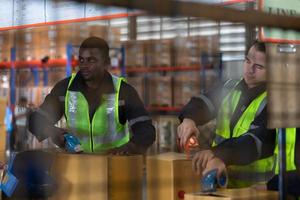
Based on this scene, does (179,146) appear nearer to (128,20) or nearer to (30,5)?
(128,20)

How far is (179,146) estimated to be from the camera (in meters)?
2.69

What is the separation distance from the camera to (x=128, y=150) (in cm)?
270

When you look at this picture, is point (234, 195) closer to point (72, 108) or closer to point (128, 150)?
point (128, 150)

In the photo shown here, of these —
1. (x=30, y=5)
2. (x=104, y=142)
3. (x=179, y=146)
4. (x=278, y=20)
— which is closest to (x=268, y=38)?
(x=278, y=20)

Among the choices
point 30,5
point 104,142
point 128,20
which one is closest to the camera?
point 30,5

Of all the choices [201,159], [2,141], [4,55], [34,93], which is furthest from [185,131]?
[2,141]

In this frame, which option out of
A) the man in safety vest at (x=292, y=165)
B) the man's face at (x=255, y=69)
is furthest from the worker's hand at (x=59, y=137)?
the man in safety vest at (x=292, y=165)

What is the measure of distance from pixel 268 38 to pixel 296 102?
0.97ft

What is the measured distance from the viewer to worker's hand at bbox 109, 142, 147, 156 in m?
2.61

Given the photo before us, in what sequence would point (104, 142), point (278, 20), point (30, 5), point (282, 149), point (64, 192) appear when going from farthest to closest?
point (282, 149)
point (104, 142)
point (64, 192)
point (278, 20)
point (30, 5)

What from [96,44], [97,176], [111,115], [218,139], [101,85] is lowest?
[97,176]

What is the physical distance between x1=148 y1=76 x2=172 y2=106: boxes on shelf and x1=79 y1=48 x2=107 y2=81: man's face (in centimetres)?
22

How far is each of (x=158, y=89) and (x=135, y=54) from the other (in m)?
0.32

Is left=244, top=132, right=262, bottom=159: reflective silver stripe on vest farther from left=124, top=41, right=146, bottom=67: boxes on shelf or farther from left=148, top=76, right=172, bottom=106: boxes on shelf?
left=124, top=41, right=146, bottom=67: boxes on shelf
